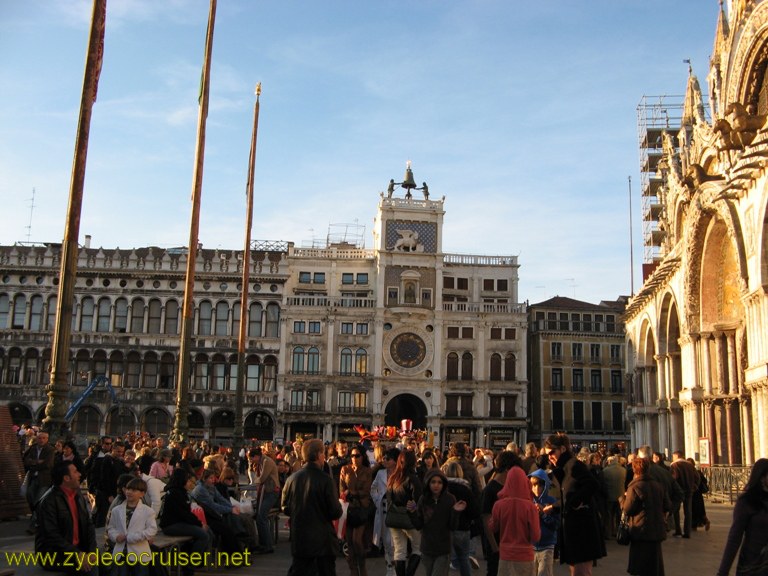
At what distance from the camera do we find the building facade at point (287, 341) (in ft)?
193

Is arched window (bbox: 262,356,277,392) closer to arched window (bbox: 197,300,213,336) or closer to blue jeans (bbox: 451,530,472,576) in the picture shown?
arched window (bbox: 197,300,213,336)

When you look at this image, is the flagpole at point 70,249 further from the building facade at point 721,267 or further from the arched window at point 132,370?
the arched window at point 132,370

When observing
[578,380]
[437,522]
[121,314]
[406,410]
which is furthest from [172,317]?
[437,522]

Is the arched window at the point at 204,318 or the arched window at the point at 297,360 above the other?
the arched window at the point at 204,318

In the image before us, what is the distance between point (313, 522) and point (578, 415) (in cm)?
5910

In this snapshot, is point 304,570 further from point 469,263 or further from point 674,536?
point 469,263

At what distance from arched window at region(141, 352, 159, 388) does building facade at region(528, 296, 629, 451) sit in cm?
2901

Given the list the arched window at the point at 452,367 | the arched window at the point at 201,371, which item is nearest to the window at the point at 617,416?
the arched window at the point at 452,367

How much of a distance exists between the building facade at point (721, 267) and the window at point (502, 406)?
20194 mm

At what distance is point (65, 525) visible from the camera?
28.7ft

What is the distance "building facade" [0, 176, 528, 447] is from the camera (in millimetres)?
58812

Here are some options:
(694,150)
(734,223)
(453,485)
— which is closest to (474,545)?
(453,485)

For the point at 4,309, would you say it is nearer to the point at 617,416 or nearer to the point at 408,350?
the point at 408,350

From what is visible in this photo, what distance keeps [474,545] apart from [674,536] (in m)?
6.18
